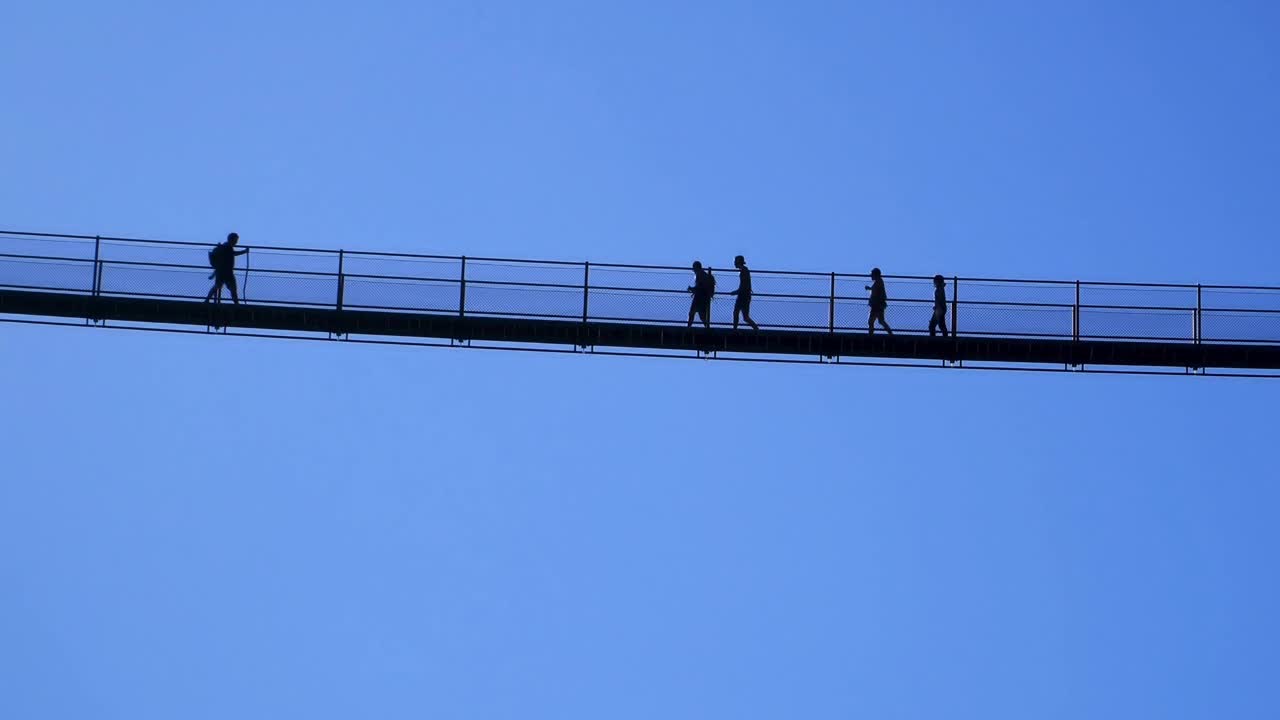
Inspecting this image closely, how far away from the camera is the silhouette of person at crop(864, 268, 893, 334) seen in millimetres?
84562

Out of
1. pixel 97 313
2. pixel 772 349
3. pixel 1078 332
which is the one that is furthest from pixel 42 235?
pixel 1078 332

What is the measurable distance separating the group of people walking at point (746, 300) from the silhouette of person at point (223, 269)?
305 inches

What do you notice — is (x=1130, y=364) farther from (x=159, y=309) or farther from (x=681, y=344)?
(x=159, y=309)

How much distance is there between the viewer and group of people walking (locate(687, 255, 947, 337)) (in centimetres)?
8438

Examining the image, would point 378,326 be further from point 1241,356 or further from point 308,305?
point 1241,356

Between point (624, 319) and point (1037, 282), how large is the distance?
7.05m

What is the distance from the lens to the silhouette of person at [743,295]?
277 ft

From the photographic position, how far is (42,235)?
84562 millimetres

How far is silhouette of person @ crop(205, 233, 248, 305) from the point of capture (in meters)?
84.4

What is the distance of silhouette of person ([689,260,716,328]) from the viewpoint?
84375mm

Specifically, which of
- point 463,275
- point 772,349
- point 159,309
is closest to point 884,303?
point 772,349

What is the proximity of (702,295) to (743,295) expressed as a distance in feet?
2.32

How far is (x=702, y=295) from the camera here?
277 feet

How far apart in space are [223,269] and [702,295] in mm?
8103
